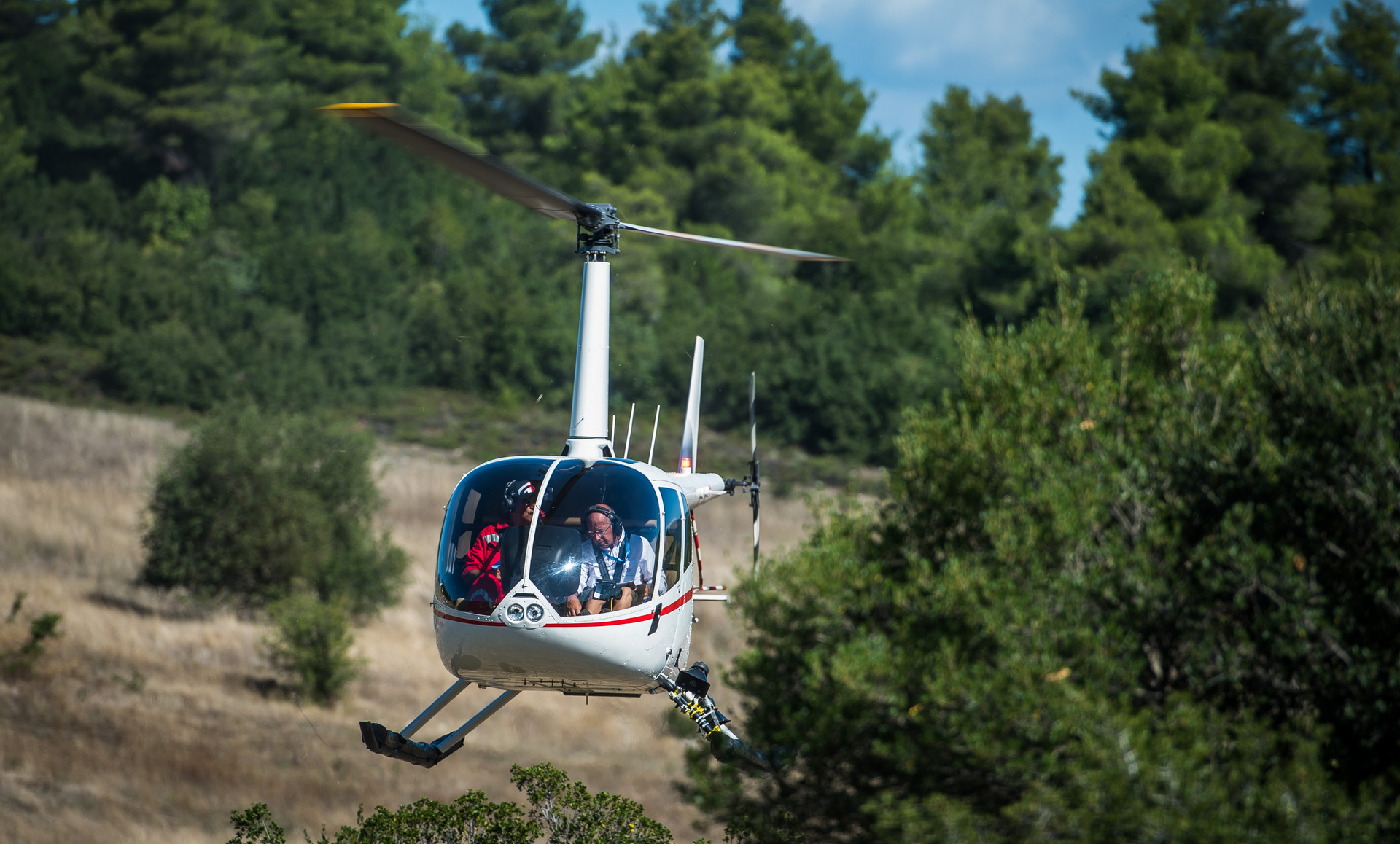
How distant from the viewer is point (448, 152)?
8625mm

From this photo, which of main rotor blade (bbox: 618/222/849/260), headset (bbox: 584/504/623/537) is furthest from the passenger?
main rotor blade (bbox: 618/222/849/260)

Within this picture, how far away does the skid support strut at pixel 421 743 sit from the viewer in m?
10.4

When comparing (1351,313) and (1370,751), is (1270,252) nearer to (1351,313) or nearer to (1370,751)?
(1351,313)

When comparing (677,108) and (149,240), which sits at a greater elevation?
(677,108)

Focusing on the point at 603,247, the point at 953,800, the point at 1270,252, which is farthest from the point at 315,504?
the point at 1270,252

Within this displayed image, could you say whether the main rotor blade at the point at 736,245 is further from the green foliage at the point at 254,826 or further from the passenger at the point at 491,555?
the green foliage at the point at 254,826

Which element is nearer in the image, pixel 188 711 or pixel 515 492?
pixel 515 492

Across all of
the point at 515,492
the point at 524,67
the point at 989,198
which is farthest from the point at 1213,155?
the point at 515,492

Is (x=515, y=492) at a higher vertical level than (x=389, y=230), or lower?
lower

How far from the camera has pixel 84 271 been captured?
48781mm

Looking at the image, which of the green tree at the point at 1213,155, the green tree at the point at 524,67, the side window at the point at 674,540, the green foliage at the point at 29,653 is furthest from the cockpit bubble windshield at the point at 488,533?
the green tree at the point at 524,67

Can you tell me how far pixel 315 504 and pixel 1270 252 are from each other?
1167 inches

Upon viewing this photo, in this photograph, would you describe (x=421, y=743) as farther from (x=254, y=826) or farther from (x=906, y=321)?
(x=906, y=321)

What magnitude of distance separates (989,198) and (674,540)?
51496 mm
